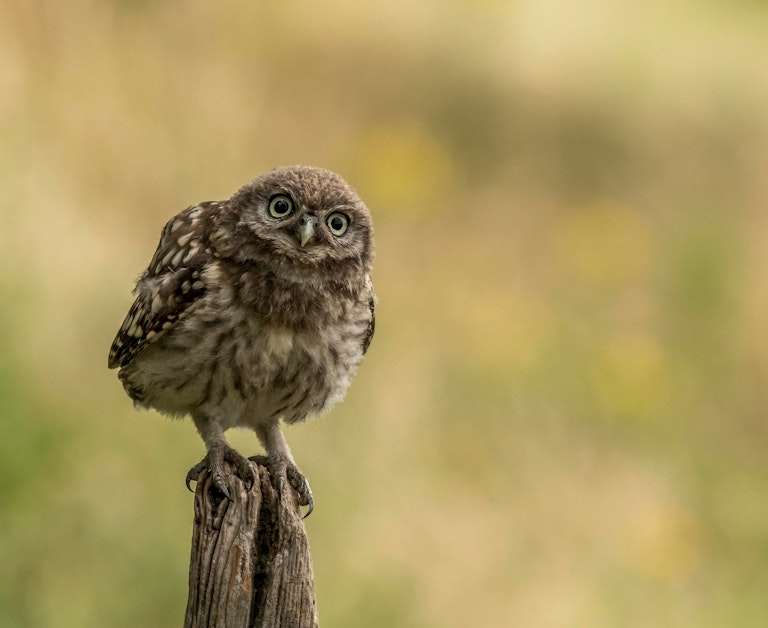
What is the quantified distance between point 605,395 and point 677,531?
939mm

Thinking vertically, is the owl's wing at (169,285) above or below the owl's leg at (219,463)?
above

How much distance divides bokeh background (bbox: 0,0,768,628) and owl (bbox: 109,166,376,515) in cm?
109

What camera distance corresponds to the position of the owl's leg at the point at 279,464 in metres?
4.19

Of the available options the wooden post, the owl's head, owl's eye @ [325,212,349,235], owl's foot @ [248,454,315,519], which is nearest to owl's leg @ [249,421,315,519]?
owl's foot @ [248,454,315,519]

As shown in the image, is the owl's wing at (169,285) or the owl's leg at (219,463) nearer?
the owl's leg at (219,463)

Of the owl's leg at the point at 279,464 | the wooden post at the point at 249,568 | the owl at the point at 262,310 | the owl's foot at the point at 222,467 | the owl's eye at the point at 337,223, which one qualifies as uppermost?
the owl's eye at the point at 337,223

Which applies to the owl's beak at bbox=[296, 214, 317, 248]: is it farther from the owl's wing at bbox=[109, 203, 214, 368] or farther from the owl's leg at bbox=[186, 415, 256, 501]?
the owl's leg at bbox=[186, 415, 256, 501]

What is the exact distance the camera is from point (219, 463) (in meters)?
4.05

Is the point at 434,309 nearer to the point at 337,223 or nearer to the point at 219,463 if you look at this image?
the point at 337,223

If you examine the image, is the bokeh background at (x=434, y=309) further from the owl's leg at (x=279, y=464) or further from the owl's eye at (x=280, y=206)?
the owl's eye at (x=280, y=206)

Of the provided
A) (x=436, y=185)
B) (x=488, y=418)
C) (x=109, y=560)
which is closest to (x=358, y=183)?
(x=436, y=185)

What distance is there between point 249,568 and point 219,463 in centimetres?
80

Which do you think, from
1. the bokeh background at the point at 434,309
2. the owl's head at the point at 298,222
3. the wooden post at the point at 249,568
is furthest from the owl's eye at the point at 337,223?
the bokeh background at the point at 434,309

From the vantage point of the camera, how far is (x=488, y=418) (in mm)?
8109
